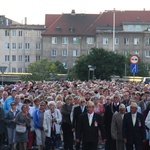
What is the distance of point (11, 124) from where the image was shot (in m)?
22.3

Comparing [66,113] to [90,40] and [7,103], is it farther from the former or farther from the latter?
[90,40]

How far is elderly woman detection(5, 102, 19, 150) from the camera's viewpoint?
72.2ft

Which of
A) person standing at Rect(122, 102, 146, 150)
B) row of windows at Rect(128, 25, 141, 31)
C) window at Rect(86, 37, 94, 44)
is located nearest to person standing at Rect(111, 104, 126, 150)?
person standing at Rect(122, 102, 146, 150)

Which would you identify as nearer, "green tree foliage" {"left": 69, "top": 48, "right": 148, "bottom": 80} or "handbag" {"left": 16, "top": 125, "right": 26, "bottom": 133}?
"handbag" {"left": 16, "top": 125, "right": 26, "bottom": 133}

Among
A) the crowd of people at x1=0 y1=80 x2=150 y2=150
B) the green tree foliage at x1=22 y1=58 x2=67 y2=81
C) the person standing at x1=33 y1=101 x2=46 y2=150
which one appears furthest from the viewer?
the green tree foliage at x1=22 y1=58 x2=67 y2=81

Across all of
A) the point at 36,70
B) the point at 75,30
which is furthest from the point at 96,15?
the point at 36,70

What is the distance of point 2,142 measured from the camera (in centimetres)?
2286

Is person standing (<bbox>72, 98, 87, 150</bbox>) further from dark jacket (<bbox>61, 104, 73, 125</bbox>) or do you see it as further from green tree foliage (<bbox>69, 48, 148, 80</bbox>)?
green tree foliage (<bbox>69, 48, 148, 80</bbox>)

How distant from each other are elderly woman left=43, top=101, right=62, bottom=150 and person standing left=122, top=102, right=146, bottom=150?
3.78m

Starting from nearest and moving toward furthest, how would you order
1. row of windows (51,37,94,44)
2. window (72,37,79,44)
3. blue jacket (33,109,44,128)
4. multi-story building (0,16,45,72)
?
blue jacket (33,109,44,128) → row of windows (51,37,94,44) → window (72,37,79,44) → multi-story building (0,16,45,72)

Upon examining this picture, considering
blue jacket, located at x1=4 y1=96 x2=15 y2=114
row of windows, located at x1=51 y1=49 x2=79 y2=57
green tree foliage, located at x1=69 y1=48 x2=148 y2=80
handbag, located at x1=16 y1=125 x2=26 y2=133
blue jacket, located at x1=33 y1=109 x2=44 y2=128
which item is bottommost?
handbag, located at x1=16 y1=125 x2=26 y2=133

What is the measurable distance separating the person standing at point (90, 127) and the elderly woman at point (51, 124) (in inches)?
130

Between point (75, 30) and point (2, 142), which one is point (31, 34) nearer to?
point (75, 30)

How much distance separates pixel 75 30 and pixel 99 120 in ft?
386
